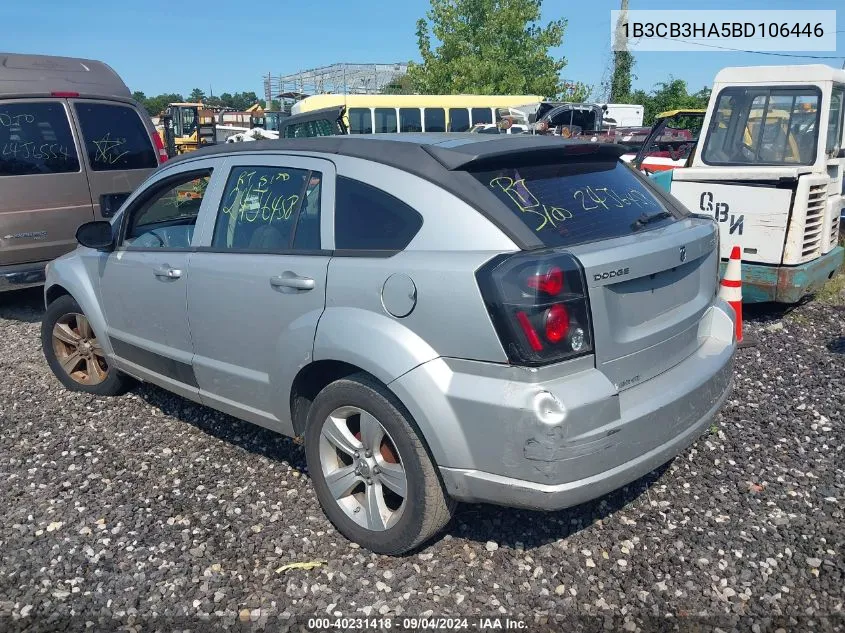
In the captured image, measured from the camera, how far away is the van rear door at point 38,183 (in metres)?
6.60

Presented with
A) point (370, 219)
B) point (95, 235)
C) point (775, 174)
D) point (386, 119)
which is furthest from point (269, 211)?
point (386, 119)

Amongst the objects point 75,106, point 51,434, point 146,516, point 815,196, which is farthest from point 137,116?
point 815,196

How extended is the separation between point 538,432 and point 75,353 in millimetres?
3852

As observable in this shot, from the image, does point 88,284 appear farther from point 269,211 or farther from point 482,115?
point 482,115

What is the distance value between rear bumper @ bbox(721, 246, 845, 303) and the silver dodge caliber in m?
3.12

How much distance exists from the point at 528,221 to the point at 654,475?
1.73m

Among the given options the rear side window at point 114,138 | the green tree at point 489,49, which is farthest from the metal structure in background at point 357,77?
the rear side window at point 114,138

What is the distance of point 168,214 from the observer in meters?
4.61

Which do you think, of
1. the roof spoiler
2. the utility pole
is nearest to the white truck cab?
the roof spoiler

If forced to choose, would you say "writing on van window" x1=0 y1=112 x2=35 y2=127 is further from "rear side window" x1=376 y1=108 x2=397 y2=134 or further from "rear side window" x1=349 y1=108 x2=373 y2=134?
"rear side window" x1=376 y1=108 x2=397 y2=134

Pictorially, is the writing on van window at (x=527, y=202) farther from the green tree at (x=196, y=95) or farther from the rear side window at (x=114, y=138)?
the green tree at (x=196, y=95)

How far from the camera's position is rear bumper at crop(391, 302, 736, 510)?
8.32 ft

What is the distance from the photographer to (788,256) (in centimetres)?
617

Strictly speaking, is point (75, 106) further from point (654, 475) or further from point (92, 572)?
point (654, 475)
